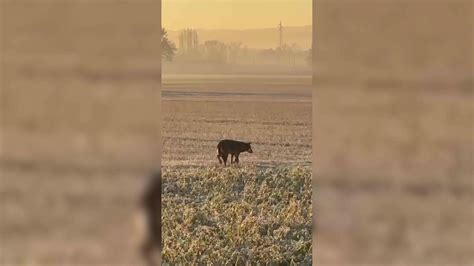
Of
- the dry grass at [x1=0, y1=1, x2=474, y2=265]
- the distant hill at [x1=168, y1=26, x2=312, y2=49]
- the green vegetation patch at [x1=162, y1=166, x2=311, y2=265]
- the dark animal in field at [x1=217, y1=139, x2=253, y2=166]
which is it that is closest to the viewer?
the dry grass at [x1=0, y1=1, x2=474, y2=265]

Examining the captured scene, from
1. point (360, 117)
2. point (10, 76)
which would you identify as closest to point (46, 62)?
point (10, 76)

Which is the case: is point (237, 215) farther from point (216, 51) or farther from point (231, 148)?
point (216, 51)

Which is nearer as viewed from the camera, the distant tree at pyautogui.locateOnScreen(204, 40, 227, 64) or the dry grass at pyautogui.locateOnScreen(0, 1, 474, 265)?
the dry grass at pyautogui.locateOnScreen(0, 1, 474, 265)

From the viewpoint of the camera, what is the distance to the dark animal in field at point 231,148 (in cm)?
561

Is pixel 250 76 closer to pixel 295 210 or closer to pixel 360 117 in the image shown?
pixel 295 210

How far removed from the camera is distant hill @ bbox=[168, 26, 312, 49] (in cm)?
527

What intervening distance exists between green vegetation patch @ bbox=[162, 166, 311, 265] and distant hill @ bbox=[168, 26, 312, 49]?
1.00 meters

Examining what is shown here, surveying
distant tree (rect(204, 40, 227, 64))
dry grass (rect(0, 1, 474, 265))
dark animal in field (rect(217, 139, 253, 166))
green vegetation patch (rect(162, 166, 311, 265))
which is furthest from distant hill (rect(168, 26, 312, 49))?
dry grass (rect(0, 1, 474, 265))

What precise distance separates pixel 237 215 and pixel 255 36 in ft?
4.75

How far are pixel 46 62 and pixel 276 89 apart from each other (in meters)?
4.31

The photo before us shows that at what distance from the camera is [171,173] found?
18.6 feet

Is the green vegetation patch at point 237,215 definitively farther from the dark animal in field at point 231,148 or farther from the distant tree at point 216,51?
the distant tree at point 216,51

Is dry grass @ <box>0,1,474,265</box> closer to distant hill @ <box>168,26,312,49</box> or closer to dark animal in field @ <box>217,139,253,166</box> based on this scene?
distant hill @ <box>168,26,312,49</box>

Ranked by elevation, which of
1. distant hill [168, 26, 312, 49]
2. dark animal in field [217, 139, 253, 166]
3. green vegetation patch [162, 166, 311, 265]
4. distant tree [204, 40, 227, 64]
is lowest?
green vegetation patch [162, 166, 311, 265]
